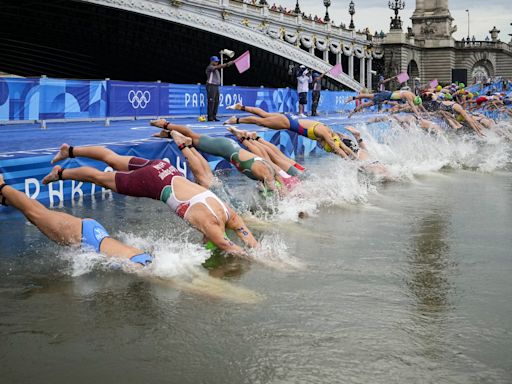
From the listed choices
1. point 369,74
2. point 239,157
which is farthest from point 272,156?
point 369,74

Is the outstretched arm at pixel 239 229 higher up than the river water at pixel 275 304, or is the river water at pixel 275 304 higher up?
the outstretched arm at pixel 239 229

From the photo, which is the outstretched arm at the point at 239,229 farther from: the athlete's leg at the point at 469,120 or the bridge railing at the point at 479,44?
the bridge railing at the point at 479,44

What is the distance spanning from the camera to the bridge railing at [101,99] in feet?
56.3

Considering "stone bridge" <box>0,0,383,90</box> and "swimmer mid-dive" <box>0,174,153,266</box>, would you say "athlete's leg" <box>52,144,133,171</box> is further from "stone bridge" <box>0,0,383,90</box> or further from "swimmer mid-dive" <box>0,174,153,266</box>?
"stone bridge" <box>0,0,383,90</box>

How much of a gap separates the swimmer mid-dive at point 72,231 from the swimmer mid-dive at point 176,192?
0.76 metres

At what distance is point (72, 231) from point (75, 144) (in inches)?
281

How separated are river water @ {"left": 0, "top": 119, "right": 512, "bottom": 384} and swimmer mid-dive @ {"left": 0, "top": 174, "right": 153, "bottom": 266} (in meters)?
0.16

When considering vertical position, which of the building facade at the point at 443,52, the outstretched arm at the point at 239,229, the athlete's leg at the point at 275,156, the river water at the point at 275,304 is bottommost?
the river water at the point at 275,304

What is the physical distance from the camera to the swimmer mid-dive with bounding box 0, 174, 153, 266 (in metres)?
7.26

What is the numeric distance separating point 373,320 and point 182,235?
3855 millimetres

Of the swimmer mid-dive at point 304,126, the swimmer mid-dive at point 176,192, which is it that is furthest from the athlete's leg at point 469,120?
the swimmer mid-dive at point 176,192

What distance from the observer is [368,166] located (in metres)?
15.6

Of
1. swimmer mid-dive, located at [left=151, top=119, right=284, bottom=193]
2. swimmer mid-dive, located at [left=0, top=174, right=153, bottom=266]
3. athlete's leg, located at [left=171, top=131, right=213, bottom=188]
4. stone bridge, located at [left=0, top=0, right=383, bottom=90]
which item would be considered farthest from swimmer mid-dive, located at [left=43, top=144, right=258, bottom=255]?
stone bridge, located at [left=0, top=0, right=383, bottom=90]

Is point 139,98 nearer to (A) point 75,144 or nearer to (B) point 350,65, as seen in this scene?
(A) point 75,144
